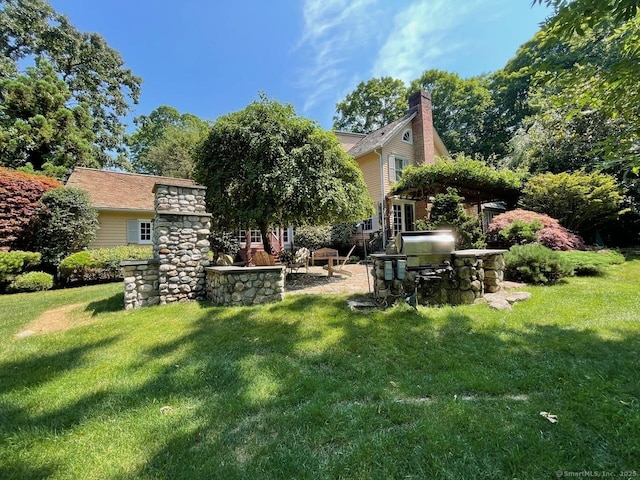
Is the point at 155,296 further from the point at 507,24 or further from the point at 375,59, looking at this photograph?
the point at 375,59

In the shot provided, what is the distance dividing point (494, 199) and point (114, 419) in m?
17.4

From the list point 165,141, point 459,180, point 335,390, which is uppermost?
point 165,141

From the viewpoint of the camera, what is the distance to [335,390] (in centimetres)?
294

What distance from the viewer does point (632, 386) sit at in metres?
2.66

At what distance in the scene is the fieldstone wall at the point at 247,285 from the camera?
6195 millimetres

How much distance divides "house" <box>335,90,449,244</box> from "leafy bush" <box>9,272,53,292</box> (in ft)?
44.6

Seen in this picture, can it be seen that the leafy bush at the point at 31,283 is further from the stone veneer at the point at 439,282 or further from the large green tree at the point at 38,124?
the stone veneer at the point at 439,282

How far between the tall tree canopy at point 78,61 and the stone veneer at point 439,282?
22.9 meters

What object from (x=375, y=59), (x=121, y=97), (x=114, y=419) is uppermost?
(x=121, y=97)

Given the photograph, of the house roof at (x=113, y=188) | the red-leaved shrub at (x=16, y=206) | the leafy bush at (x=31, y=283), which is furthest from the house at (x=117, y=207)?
the leafy bush at (x=31, y=283)

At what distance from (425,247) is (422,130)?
45.6 ft

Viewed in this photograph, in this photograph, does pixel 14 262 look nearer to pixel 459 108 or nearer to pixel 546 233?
pixel 546 233

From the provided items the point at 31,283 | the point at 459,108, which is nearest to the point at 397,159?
the point at 459,108

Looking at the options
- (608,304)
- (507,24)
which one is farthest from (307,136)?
(608,304)
